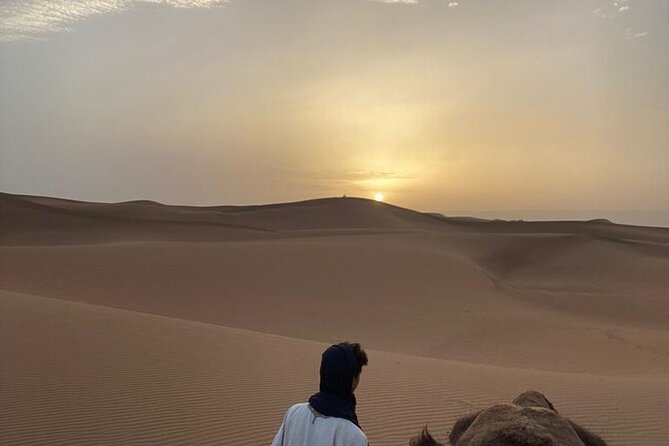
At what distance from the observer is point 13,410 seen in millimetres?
7066

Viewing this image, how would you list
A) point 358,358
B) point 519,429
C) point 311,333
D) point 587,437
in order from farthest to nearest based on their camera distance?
point 311,333, point 587,437, point 358,358, point 519,429

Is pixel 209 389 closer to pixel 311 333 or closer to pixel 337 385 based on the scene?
pixel 337 385

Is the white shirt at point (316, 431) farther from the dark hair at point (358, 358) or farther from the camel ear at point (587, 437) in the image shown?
the camel ear at point (587, 437)

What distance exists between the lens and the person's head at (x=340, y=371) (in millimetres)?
2805

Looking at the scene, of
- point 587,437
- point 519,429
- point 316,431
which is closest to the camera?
point 519,429

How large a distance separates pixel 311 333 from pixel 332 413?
45.4 feet

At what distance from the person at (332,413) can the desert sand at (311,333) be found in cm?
429

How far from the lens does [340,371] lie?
2.80 meters

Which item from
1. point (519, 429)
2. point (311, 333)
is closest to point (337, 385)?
point (519, 429)

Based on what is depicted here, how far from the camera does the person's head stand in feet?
9.20

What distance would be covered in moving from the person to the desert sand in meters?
4.29

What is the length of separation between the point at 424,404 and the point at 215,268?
16661 millimetres

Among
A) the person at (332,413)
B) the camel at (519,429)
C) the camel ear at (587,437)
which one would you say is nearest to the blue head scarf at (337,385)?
the person at (332,413)

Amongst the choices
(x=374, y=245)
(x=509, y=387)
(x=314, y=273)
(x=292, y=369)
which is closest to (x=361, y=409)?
(x=292, y=369)
